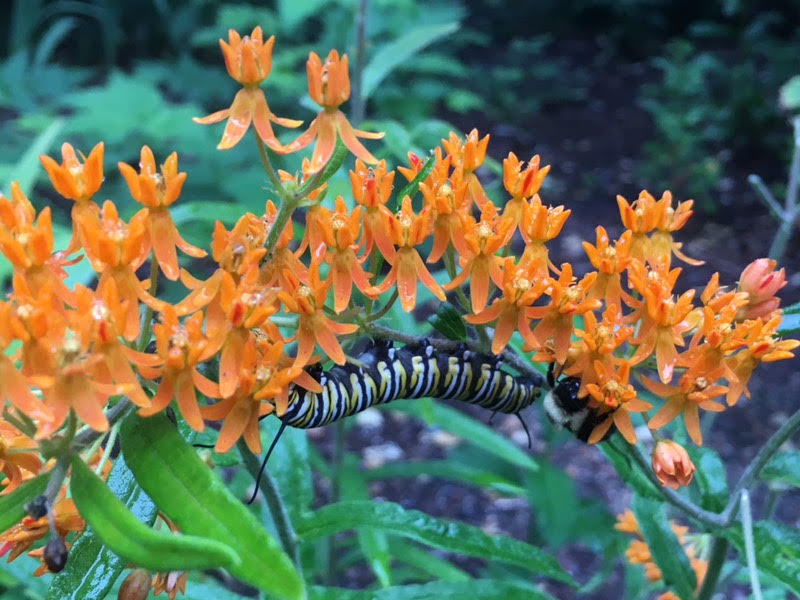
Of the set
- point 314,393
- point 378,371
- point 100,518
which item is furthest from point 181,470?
point 378,371

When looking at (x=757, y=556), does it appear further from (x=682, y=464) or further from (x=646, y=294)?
(x=646, y=294)

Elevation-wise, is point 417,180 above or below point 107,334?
above

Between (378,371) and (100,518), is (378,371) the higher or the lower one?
the higher one

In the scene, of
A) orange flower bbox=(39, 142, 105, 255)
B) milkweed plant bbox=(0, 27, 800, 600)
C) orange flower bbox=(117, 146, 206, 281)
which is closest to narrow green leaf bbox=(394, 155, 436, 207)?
milkweed plant bbox=(0, 27, 800, 600)

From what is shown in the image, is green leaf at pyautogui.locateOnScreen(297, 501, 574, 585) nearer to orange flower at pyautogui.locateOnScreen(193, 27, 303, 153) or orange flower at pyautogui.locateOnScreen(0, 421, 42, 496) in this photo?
orange flower at pyautogui.locateOnScreen(0, 421, 42, 496)

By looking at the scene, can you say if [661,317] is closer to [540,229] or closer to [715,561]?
[540,229]

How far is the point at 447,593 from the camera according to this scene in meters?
1.58

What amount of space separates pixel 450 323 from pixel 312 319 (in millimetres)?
267

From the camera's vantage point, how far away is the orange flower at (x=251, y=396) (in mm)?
1062

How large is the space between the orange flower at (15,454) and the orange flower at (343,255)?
48 cm

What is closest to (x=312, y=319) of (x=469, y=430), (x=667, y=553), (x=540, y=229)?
(x=540, y=229)

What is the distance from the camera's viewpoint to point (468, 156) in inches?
53.5

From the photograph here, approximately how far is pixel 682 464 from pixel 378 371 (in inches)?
21.0

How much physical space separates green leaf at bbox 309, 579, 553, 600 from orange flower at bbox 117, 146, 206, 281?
79cm
